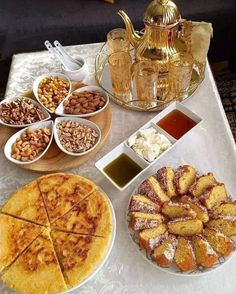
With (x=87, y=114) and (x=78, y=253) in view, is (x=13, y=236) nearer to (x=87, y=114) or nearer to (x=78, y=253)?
(x=78, y=253)

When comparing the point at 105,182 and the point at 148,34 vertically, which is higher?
the point at 148,34

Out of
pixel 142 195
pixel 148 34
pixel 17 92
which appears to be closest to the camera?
pixel 142 195

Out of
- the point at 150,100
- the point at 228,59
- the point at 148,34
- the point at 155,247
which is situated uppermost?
the point at 148,34

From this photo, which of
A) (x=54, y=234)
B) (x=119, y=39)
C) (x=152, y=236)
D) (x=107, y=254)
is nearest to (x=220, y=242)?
(x=152, y=236)

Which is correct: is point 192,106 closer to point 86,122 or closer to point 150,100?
point 150,100

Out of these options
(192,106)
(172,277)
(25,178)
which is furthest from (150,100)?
(172,277)

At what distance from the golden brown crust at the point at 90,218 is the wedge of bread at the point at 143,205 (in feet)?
0.25

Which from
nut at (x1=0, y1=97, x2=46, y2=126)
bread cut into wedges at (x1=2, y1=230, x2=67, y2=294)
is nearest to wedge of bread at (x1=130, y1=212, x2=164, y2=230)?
bread cut into wedges at (x1=2, y1=230, x2=67, y2=294)

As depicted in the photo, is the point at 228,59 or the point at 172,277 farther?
the point at 228,59

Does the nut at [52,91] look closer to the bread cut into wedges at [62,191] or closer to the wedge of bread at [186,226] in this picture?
the bread cut into wedges at [62,191]

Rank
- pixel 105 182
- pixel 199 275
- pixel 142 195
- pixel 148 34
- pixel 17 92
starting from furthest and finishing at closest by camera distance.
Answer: pixel 17 92, pixel 148 34, pixel 105 182, pixel 142 195, pixel 199 275

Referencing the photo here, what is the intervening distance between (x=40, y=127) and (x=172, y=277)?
691 millimetres

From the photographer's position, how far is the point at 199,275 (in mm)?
975

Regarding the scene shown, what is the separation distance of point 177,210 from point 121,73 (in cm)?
60
